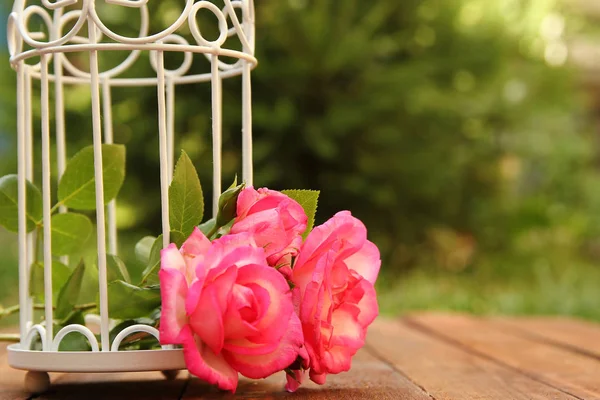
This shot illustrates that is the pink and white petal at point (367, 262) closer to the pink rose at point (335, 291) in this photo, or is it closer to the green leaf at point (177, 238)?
the pink rose at point (335, 291)

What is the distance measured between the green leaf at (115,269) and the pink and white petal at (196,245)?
10cm

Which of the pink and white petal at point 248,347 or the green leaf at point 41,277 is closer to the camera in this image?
the pink and white petal at point 248,347

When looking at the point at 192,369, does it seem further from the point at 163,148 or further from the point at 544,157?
the point at 544,157

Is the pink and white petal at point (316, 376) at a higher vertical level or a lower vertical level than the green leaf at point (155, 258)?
lower

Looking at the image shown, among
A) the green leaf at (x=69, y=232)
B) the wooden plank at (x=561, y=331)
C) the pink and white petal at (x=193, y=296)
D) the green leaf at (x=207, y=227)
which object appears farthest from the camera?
the wooden plank at (x=561, y=331)

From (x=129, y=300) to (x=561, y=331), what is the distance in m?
1.00

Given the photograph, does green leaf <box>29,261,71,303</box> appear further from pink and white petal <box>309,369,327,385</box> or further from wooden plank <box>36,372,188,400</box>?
pink and white petal <box>309,369,327,385</box>

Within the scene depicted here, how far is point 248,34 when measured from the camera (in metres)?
0.84

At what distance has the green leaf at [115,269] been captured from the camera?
2.43 ft

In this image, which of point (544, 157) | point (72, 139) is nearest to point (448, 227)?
point (544, 157)

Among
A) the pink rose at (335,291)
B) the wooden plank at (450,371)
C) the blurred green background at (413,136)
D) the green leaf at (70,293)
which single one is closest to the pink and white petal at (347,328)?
the pink rose at (335,291)

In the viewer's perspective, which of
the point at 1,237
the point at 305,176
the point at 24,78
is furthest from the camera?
the point at 1,237

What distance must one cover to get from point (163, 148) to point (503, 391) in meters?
0.44

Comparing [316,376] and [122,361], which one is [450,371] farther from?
[122,361]
